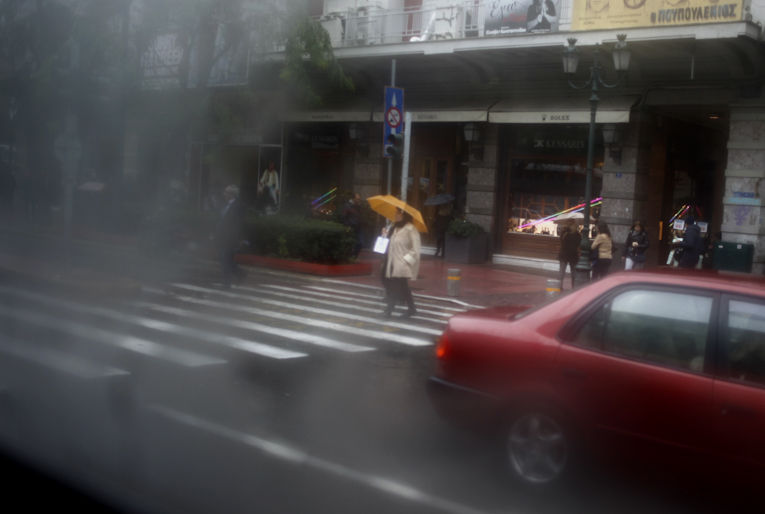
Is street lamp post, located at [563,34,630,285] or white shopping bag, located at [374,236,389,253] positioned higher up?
street lamp post, located at [563,34,630,285]

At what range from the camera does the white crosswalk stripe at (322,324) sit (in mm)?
9258

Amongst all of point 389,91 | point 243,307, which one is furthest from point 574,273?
point 243,307

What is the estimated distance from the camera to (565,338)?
4367 millimetres

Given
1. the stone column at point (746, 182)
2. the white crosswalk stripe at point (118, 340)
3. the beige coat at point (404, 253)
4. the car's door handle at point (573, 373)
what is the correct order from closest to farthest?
the car's door handle at point (573, 373)
the white crosswalk stripe at point (118, 340)
the beige coat at point (404, 253)
the stone column at point (746, 182)

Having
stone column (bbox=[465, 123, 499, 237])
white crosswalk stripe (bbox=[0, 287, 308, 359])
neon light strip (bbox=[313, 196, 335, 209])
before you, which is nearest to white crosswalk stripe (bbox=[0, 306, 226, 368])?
white crosswalk stripe (bbox=[0, 287, 308, 359])

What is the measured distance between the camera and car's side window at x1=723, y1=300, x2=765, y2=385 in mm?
3807

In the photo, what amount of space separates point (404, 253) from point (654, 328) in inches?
273

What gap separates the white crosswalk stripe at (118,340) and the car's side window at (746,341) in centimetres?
448

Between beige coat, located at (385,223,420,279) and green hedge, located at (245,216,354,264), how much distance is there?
477 centimetres

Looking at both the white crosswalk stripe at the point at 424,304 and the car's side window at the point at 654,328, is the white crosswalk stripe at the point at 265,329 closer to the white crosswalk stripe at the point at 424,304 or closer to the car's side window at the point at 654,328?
the white crosswalk stripe at the point at 424,304

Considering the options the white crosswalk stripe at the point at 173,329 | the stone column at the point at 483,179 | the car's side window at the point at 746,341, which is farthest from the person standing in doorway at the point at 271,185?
the car's side window at the point at 746,341

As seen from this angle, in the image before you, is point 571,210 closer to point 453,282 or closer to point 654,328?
point 453,282

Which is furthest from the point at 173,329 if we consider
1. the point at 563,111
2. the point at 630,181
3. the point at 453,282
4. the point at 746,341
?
the point at 630,181

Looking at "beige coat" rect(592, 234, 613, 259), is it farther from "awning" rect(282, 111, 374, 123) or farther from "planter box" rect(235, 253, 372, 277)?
"awning" rect(282, 111, 374, 123)
